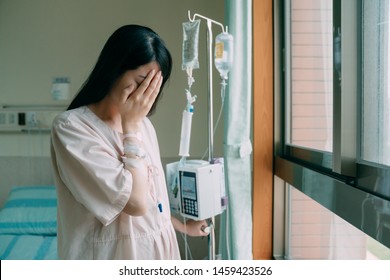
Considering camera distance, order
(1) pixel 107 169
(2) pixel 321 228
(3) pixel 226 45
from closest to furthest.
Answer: (1) pixel 107 169 < (3) pixel 226 45 < (2) pixel 321 228

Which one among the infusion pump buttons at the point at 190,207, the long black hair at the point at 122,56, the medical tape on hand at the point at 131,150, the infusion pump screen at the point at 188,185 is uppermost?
the long black hair at the point at 122,56

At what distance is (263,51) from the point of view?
2055mm

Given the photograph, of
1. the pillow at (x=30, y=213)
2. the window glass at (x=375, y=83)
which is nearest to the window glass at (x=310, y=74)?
the window glass at (x=375, y=83)

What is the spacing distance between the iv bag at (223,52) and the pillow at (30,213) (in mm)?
1639

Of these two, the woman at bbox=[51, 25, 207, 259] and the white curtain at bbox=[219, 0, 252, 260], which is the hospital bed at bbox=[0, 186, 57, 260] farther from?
the woman at bbox=[51, 25, 207, 259]

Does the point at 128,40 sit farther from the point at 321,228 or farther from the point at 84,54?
the point at 84,54

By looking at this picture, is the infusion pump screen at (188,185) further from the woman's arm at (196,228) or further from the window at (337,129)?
the window at (337,129)

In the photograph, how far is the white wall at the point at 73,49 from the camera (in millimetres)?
2836

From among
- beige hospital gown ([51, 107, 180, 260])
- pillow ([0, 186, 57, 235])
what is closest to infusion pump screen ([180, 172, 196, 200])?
beige hospital gown ([51, 107, 180, 260])

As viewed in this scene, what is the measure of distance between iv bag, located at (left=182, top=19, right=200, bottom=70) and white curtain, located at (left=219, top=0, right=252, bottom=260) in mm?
439

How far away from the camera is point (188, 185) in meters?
1.36

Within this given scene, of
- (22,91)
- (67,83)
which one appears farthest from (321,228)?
(22,91)

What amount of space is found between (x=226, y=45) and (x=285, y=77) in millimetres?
662

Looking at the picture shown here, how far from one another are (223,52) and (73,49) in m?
1.75
